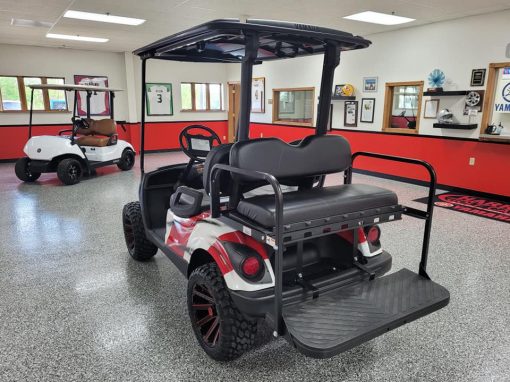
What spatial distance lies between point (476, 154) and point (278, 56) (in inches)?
166

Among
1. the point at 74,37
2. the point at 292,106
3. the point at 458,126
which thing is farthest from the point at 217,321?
the point at 292,106

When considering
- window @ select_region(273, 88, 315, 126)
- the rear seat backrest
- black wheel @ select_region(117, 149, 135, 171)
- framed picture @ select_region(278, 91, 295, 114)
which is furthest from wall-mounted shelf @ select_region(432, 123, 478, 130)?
black wheel @ select_region(117, 149, 135, 171)

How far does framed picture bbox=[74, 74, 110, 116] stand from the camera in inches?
367

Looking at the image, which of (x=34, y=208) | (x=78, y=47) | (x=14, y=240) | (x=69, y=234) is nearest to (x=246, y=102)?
(x=69, y=234)

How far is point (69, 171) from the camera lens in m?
6.42

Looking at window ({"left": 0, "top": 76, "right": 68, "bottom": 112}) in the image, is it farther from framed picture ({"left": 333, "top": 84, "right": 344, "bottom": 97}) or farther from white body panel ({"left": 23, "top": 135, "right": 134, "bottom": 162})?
framed picture ({"left": 333, "top": 84, "right": 344, "bottom": 97})

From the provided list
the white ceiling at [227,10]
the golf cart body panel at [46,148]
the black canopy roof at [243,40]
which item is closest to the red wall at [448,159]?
the white ceiling at [227,10]

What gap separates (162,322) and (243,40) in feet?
6.16

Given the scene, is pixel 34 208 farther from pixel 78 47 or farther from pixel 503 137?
pixel 503 137

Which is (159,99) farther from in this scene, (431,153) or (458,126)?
(458,126)

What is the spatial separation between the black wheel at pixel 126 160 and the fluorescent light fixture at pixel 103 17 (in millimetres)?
2665

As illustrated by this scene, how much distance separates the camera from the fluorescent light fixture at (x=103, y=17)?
218 inches

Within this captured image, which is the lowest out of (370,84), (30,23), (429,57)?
(370,84)

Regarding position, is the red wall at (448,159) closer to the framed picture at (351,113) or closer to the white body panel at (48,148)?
the framed picture at (351,113)
